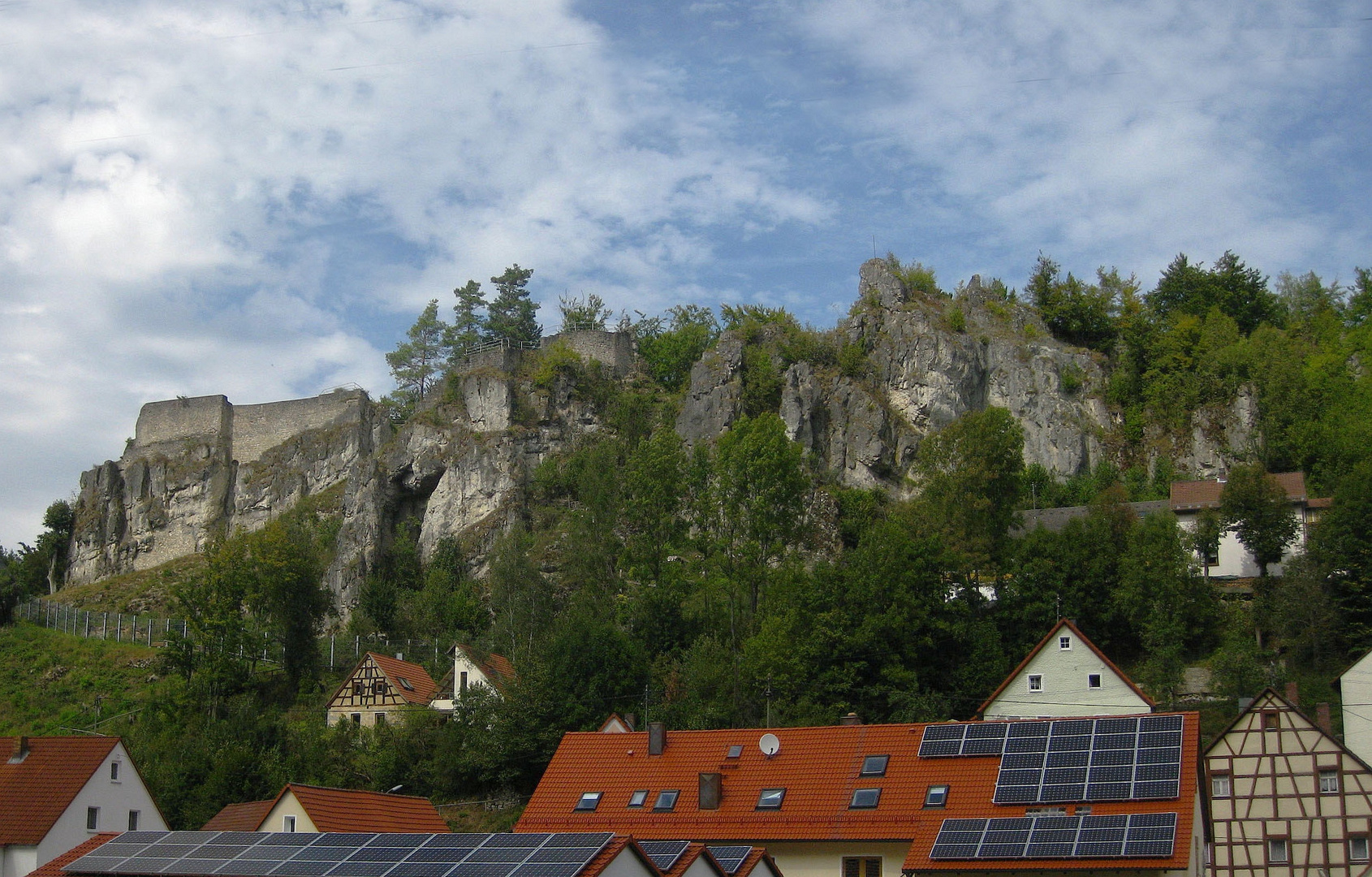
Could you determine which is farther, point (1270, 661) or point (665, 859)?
point (1270, 661)

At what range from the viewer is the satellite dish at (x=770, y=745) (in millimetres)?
32906

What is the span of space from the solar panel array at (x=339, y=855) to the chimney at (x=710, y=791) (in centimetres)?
833

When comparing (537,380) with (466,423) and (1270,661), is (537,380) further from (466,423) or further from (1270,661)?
(1270,661)

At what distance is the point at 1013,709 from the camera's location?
130ft

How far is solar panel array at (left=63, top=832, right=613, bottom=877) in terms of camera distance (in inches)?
870

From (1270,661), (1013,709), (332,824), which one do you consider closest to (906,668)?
(1013,709)

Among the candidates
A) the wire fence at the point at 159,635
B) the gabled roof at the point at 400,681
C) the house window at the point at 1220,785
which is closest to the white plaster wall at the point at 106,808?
the gabled roof at the point at 400,681

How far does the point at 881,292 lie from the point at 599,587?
24.8 metres

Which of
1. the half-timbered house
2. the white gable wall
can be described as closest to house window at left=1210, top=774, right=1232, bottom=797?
the half-timbered house

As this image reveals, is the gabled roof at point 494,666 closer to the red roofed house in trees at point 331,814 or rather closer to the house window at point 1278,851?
the red roofed house in trees at point 331,814

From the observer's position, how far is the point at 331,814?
31.2 meters

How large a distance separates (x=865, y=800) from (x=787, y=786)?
195 cm

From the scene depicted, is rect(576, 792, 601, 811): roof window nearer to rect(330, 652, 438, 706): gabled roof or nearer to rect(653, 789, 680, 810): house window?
rect(653, 789, 680, 810): house window

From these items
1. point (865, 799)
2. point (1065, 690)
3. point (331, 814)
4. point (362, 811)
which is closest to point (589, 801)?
point (362, 811)
